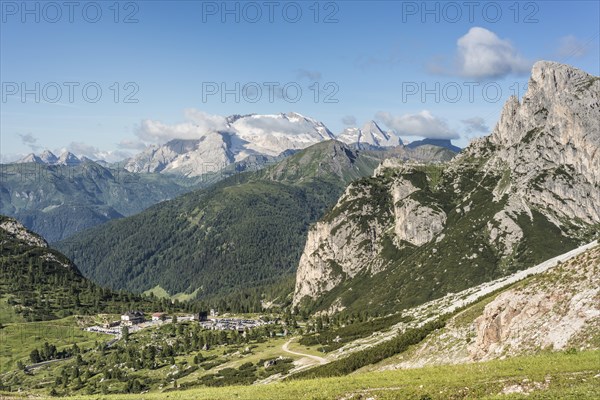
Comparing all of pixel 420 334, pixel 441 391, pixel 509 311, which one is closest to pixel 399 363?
pixel 420 334

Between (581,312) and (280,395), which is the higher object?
(581,312)

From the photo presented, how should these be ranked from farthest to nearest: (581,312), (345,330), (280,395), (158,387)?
(345,330) < (158,387) < (581,312) < (280,395)

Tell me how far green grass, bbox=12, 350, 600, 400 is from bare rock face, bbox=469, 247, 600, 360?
22.3ft

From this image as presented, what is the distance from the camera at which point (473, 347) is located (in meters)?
64.1

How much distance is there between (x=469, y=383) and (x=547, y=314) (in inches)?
947

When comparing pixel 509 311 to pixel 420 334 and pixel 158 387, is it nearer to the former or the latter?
pixel 420 334

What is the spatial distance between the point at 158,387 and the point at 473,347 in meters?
117

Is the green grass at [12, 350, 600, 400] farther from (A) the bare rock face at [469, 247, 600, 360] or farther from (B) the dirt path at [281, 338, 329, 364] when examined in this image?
(B) the dirt path at [281, 338, 329, 364]

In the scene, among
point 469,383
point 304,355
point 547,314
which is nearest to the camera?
point 469,383

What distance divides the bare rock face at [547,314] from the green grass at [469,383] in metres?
6.80

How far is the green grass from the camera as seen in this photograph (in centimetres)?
3297

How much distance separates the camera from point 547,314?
5519 cm

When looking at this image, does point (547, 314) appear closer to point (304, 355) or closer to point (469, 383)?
point (469, 383)

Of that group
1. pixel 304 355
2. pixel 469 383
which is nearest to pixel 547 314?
pixel 469 383
